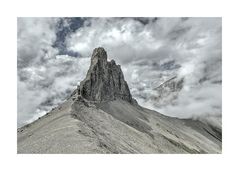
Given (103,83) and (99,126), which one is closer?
(99,126)

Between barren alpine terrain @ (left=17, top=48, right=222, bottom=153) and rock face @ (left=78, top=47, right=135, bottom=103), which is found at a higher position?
rock face @ (left=78, top=47, right=135, bottom=103)

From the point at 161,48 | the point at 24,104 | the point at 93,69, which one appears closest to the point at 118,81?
the point at 93,69

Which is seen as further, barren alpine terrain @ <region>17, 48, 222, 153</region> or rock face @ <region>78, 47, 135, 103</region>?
rock face @ <region>78, 47, 135, 103</region>

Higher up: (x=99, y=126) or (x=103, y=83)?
(x=103, y=83)

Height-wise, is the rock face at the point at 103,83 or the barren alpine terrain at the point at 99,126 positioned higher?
the rock face at the point at 103,83

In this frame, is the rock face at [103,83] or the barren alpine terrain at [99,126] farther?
the rock face at [103,83]
